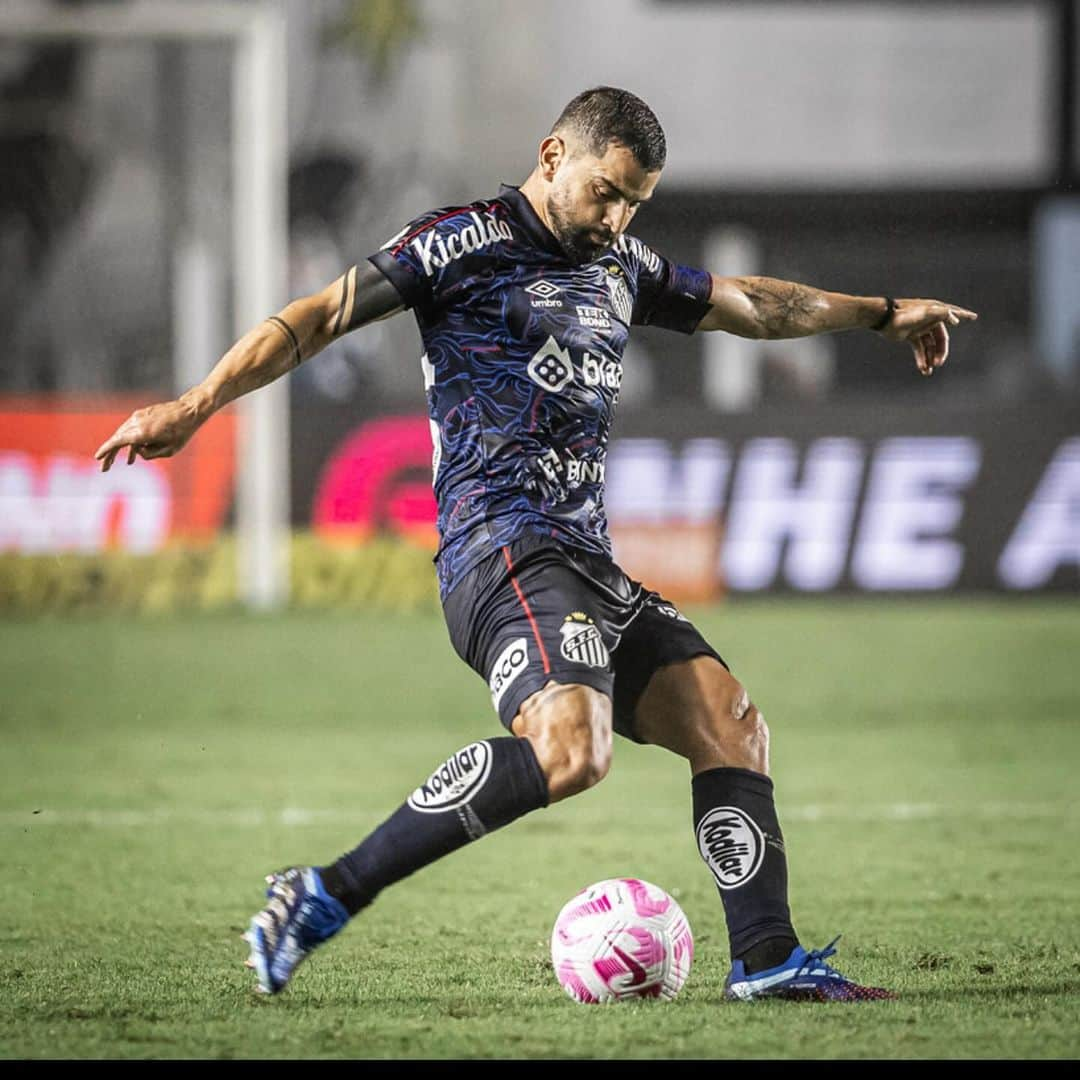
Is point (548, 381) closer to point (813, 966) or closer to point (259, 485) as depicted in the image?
point (813, 966)

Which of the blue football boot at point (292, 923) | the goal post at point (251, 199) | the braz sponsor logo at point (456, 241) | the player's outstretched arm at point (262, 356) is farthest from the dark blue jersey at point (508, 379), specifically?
the goal post at point (251, 199)

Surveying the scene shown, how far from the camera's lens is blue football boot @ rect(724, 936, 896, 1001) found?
479 centimetres

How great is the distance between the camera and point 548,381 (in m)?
4.99

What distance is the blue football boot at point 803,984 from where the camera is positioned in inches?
189

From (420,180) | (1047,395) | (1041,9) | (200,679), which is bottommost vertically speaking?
(200,679)

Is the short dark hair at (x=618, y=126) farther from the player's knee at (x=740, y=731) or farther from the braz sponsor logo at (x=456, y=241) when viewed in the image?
the player's knee at (x=740, y=731)

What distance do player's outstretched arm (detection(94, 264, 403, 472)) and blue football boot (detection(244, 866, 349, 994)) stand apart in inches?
38.0

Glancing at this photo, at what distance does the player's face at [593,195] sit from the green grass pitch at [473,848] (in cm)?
176

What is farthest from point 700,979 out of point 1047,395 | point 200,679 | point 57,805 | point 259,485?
point 1047,395

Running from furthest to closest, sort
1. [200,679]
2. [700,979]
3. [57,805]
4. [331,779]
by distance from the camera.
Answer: [200,679] → [331,779] → [57,805] → [700,979]

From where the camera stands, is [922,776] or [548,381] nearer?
[548,381]

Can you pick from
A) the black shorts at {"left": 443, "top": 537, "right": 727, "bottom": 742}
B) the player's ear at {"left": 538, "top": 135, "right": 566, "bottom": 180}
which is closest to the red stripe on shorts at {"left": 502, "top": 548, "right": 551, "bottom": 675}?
the black shorts at {"left": 443, "top": 537, "right": 727, "bottom": 742}

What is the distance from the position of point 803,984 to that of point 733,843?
1.27 feet

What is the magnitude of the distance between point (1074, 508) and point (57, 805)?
967 centimetres
